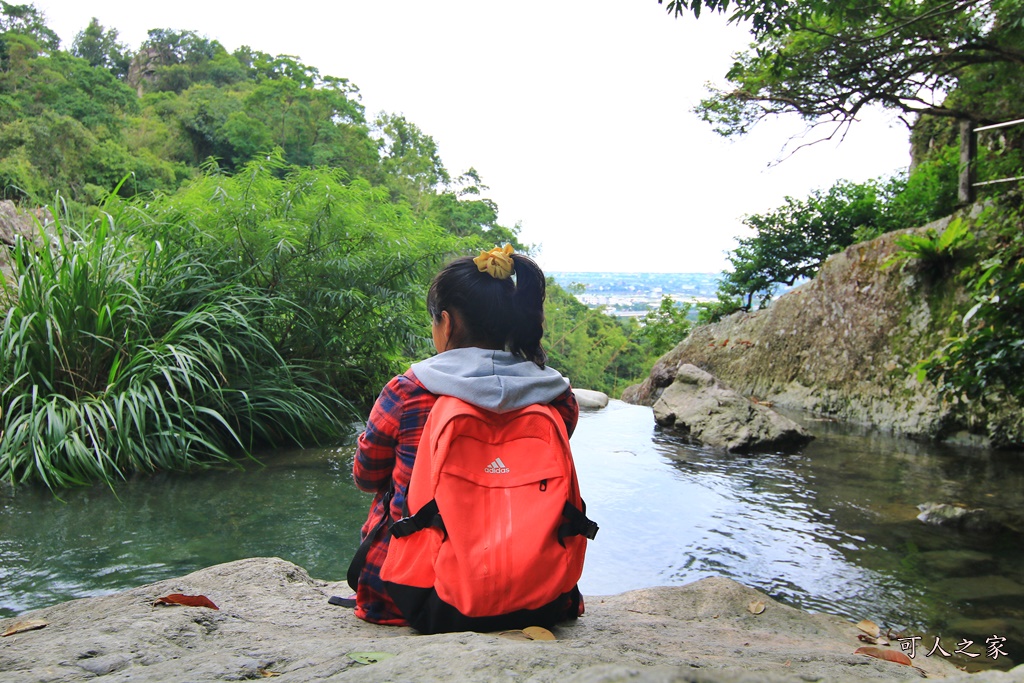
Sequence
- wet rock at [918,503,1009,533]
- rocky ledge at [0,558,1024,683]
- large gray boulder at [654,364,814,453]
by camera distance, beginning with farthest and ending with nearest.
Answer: large gray boulder at [654,364,814,453] → wet rock at [918,503,1009,533] → rocky ledge at [0,558,1024,683]

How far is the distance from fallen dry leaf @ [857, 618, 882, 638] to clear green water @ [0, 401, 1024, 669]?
0.49 feet

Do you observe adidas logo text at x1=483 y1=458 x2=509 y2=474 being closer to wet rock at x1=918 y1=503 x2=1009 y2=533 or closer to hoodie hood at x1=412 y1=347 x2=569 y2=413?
hoodie hood at x1=412 y1=347 x2=569 y2=413

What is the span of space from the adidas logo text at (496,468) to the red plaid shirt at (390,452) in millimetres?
245

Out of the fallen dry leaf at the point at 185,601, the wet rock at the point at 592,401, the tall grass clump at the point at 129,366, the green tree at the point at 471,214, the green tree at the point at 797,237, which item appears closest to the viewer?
the fallen dry leaf at the point at 185,601

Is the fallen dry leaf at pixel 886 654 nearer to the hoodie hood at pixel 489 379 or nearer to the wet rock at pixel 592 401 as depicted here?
the hoodie hood at pixel 489 379

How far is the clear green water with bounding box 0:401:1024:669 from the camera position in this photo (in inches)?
125

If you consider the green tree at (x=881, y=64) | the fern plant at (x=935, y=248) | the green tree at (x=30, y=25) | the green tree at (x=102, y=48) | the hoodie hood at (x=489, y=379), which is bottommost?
the hoodie hood at (x=489, y=379)

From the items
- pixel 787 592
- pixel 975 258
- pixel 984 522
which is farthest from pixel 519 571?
pixel 975 258

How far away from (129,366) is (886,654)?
15.3 feet

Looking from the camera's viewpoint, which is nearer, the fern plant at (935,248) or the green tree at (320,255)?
the green tree at (320,255)

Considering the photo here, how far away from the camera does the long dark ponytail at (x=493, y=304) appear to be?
2.01 m

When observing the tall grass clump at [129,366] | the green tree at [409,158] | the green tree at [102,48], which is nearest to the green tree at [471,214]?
the green tree at [409,158]

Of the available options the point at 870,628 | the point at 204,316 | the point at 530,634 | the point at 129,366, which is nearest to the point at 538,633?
the point at 530,634

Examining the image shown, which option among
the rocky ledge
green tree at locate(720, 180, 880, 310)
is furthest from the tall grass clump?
green tree at locate(720, 180, 880, 310)
